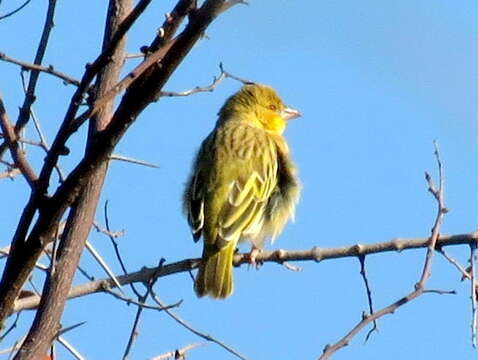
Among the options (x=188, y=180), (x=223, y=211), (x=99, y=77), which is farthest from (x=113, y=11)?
(x=188, y=180)

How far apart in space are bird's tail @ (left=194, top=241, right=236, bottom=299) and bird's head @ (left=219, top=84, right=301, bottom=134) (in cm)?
216

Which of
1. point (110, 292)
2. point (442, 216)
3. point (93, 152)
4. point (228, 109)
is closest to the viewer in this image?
point (93, 152)

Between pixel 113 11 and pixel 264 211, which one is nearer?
pixel 113 11

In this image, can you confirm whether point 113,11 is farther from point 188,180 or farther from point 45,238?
point 188,180

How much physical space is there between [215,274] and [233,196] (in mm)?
729

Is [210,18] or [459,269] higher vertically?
[459,269]

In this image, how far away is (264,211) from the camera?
6742 mm

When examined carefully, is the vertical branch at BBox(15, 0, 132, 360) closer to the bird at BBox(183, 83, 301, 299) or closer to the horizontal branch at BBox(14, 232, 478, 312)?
the horizontal branch at BBox(14, 232, 478, 312)

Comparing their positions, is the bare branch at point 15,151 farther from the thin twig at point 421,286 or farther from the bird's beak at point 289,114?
the bird's beak at point 289,114

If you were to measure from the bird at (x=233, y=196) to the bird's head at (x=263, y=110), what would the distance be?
1.15 ft

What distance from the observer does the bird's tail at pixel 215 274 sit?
606cm

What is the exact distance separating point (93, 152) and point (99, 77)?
896mm

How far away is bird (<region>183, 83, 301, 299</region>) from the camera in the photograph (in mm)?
6250

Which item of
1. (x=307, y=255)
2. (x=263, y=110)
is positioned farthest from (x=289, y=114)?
(x=307, y=255)
